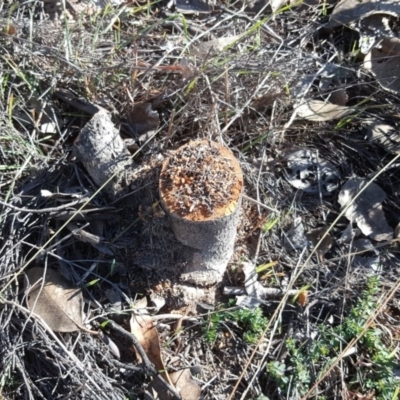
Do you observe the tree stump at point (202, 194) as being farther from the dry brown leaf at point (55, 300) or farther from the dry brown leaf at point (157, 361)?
the dry brown leaf at point (55, 300)

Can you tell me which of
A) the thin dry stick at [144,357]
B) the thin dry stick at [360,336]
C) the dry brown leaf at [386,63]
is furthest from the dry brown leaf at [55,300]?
the dry brown leaf at [386,63]

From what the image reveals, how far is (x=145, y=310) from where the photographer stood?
2.14 meters

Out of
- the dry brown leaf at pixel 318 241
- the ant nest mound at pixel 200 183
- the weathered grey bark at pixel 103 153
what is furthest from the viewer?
the dry brown leaf at pixel 318 241

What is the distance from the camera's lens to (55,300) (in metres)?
2.12

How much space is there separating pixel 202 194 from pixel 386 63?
1.08 metres

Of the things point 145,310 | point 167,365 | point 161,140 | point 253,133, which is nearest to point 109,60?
point 161,140

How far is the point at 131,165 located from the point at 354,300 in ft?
2.78

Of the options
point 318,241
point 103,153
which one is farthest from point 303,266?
point 103,153

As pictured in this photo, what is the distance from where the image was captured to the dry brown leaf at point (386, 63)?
2.56 metres

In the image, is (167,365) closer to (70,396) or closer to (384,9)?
(70,396)

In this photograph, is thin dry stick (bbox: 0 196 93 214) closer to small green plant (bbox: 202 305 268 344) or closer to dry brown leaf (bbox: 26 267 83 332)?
dry brown leaf (bbox: 26 267 83 332)

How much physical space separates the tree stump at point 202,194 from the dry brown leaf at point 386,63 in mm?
863

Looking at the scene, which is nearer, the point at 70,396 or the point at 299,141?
the point at 70,396

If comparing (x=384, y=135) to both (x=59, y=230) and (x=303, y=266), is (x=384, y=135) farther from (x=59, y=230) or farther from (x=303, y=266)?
(x=59, y=230)
